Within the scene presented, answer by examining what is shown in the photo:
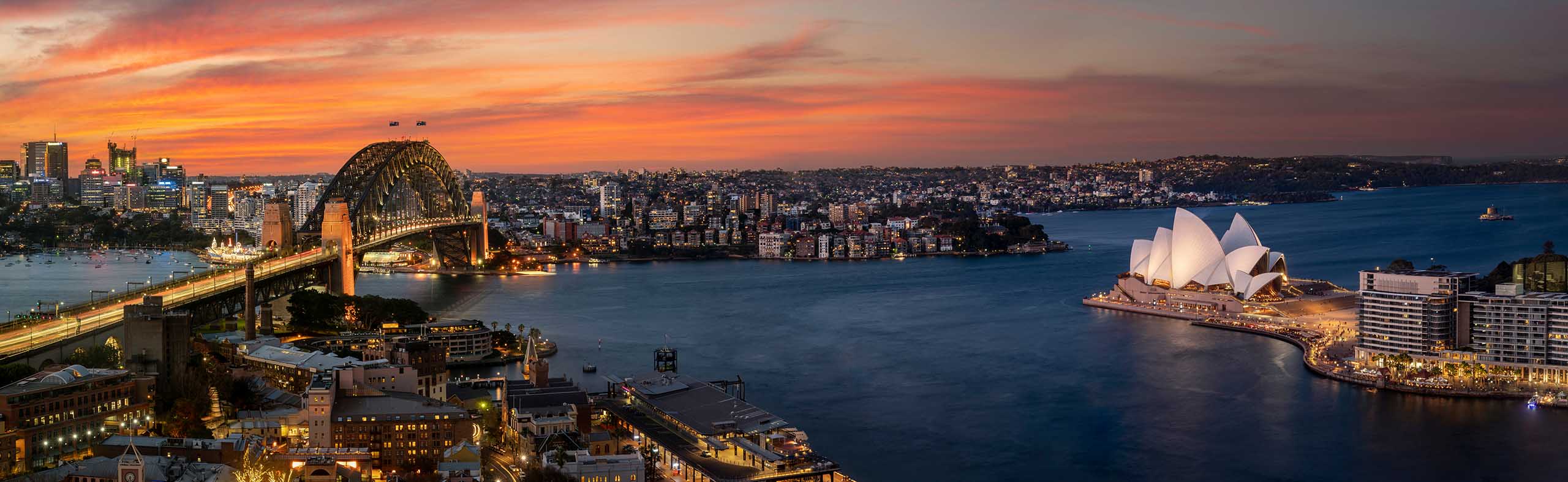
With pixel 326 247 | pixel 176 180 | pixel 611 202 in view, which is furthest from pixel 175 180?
pixel 326 247

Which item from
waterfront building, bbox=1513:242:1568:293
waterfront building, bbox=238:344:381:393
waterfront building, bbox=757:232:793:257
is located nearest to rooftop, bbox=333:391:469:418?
waterfront building, bbox=238:344:381:393

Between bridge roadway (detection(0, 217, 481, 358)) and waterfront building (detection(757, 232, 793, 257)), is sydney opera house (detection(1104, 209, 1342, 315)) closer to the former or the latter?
bridge roadway (detection(0, 217, 481, 358))

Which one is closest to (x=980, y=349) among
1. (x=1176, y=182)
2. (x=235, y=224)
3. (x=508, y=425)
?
(x=508, y=425)

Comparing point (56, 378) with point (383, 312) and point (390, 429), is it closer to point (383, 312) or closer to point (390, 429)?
point (390, 429)

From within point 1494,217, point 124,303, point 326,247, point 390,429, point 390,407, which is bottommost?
point 390,429

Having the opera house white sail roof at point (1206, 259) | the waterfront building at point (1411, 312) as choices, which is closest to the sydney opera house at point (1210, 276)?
the opera house white sail roof at point (1206, 259)

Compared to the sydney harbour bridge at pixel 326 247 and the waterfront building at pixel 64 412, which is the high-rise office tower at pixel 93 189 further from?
the waterfront building at pixel 64 412
